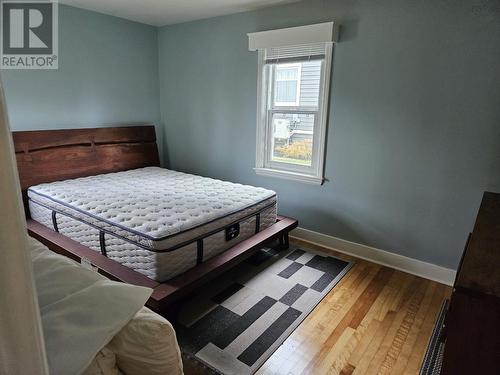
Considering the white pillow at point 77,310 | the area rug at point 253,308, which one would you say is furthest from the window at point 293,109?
the white pillow at point 77,310

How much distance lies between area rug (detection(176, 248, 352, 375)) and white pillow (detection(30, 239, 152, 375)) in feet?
3.13

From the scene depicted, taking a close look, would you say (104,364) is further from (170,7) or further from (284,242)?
(170,7)

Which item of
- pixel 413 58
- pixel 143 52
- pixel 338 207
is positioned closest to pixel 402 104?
pixel 413 58

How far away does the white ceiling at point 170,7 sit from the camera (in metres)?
2.94

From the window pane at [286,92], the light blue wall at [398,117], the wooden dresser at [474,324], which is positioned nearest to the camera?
the wooden dresser at [474,324]

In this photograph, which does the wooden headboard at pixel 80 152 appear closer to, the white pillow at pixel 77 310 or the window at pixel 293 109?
the window at pixel 293 109

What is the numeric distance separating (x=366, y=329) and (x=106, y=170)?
3038mm

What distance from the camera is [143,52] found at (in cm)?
383

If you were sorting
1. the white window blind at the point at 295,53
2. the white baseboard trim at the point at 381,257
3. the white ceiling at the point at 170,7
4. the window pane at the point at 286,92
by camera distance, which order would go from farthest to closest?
the window pane at the point at 286,92, the white ceiling at the point at 170,7, the white window blind at the point at 295,53, the white baseboard trim at the point at 381,257

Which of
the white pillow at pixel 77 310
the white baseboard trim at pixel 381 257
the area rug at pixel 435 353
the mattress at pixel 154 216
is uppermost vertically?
the white pillow at pixel 77 310

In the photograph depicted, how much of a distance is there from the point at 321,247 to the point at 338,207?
1.44 ft

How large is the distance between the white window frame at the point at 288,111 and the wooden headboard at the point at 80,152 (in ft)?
4.95

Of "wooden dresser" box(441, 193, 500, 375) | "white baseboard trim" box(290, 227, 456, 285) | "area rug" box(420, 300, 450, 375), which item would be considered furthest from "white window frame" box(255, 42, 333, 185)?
"wooden dresser" box(441, 193, 500, 375)

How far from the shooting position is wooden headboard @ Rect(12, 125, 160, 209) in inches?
117
